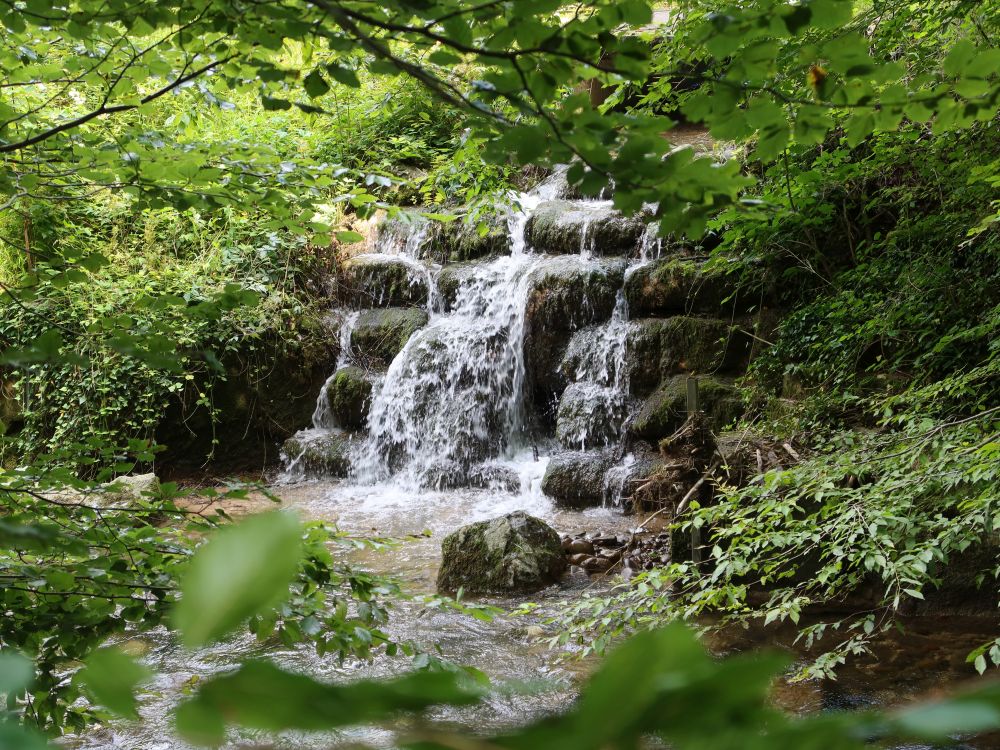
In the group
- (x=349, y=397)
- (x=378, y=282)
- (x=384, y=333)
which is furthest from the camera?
(x=378, y=282)

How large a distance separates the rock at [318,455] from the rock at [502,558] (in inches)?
155

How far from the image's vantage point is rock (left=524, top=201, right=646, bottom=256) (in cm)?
917

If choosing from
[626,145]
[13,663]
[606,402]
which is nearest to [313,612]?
[626,145]

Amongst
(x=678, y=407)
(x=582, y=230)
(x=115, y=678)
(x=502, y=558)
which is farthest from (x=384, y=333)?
(x=115, y=678)

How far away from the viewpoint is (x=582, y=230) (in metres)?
9.49

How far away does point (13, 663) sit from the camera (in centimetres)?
32

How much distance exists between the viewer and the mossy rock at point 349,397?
934cm

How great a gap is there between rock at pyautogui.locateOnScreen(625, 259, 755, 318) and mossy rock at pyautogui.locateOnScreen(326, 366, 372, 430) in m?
3.65

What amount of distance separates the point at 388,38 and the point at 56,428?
8.74 m

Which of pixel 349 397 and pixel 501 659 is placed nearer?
pixel 501 659

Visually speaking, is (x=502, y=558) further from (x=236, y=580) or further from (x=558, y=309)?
(x=236, y=580)

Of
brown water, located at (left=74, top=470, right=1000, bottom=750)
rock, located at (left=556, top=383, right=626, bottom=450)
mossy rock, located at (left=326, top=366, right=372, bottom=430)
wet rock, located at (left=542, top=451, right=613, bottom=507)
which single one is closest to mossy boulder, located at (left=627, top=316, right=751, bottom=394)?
rock, located at (left=556, top=383, right=626, bottom=450)

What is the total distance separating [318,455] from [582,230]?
461cm

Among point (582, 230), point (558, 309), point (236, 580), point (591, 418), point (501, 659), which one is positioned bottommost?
point (501, 659)
